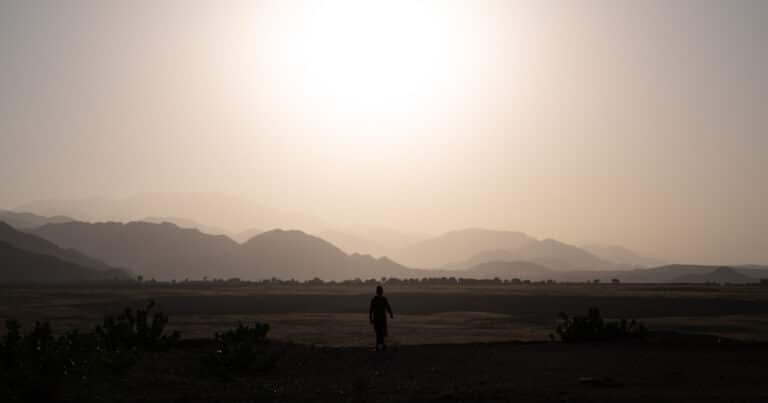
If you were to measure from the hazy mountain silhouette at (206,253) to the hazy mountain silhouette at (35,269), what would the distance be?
30.8 m

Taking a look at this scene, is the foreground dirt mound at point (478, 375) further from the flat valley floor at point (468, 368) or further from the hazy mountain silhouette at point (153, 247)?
the hazy mountain silhouette at point (153, 247)

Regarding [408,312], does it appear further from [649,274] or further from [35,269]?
[649,274]

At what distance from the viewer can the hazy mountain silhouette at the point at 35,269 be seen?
310ft

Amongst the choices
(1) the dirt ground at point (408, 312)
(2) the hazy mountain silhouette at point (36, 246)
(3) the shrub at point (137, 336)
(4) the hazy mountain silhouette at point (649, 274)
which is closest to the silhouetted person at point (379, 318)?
(3) the shrub at point (137, 336)

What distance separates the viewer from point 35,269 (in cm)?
9725

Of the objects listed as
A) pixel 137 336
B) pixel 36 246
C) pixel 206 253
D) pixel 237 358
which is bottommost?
pixel 237 358

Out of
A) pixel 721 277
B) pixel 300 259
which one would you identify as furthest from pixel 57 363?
pixel 721 277

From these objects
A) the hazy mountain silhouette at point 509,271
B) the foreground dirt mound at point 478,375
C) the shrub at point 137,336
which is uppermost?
the hazy mountain silhouette at point 509,271

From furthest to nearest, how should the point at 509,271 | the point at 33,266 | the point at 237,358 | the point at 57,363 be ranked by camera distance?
the point at 509,271
the point at 33,266
the point at 237,358
the point at 57,363

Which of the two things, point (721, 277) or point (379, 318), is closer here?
point (379, 318)

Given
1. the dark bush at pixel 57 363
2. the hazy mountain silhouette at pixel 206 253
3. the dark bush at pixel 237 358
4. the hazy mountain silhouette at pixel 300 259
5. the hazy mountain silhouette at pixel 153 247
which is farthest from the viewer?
the hazy mountain silhouette at pixel 153 247

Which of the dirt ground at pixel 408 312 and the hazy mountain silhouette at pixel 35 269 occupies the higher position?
the hazy mountain silhouette at pixel 35 269

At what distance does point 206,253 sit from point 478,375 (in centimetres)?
13717

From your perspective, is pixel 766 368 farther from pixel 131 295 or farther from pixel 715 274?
pixel 715 274
